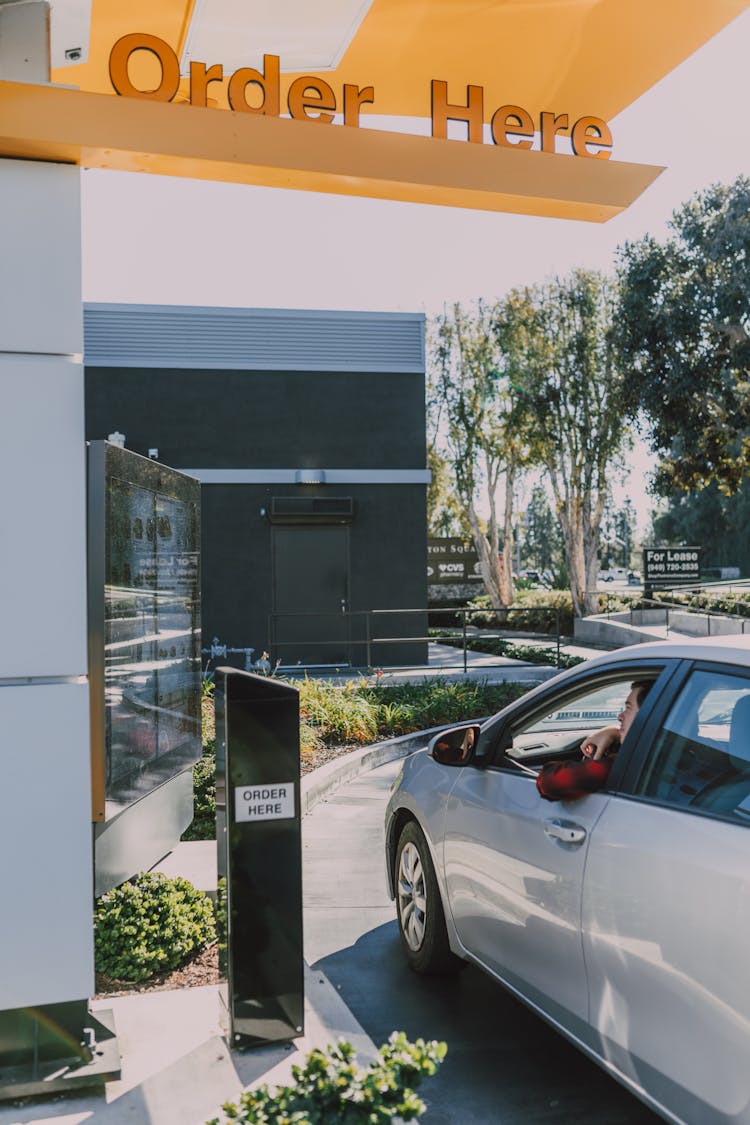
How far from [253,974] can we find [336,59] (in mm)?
4441

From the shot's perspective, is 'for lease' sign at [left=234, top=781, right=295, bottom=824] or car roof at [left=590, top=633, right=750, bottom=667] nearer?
car roof at [left=590, top=633, right=750, bottom=667]

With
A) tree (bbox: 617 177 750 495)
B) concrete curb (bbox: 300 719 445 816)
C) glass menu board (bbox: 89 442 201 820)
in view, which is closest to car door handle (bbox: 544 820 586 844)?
glass menu board (bbox: 89 442 201 820)

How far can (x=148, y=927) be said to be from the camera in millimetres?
5129

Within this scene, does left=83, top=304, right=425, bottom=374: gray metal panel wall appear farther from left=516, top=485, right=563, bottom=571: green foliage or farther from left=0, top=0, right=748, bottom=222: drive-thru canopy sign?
left=516, top=485, right=563, bottom=571: green foliage

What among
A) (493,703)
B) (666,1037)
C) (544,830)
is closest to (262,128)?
(544,830)

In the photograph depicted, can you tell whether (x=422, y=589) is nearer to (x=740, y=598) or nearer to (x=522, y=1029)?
(x=740, y=598)

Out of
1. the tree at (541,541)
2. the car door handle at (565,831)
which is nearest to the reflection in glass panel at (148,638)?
the car door handle at (565,831)

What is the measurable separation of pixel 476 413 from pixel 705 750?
3454 centimetres

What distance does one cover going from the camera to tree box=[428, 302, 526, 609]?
3662cm

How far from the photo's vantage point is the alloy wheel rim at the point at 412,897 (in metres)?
5.23

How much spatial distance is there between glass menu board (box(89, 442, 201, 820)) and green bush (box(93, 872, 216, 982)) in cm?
54

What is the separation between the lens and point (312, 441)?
70.9 ft

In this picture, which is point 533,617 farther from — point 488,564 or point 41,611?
point 41,611

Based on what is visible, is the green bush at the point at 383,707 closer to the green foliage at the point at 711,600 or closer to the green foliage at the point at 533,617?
the green foliage at the point at 711,600
